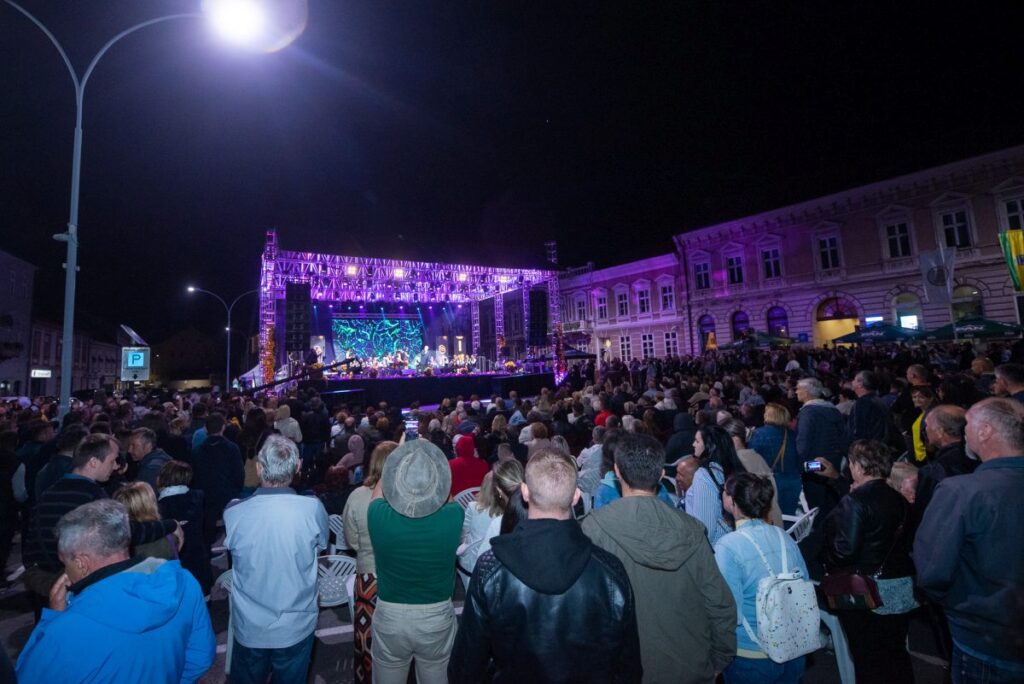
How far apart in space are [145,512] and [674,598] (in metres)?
3.45

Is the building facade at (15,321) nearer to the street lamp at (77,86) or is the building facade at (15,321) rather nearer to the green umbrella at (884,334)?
the street lamp at (77,86)

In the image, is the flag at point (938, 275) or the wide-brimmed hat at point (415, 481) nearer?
the wide-brimmed hat at point (415, 481)

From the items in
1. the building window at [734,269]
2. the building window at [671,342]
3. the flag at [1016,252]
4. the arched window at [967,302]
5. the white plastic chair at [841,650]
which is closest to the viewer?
the white plastic chair at [841,650]

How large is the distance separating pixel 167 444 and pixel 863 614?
7668mm

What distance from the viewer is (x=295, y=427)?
7.95 m

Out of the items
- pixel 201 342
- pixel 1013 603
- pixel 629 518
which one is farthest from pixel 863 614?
pixel 201 342

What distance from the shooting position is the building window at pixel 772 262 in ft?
90.8

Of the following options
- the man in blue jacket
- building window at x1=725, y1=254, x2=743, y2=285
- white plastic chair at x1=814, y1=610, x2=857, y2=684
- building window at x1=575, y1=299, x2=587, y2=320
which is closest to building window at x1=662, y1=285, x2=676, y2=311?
building window at x1=725, y1=254, x2=743, y2=285

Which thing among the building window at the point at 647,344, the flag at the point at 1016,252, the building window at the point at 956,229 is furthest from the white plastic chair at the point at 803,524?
the building window at the point at 647,344

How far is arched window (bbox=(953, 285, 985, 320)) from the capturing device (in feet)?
68.9

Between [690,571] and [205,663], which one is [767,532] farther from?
[205,663]

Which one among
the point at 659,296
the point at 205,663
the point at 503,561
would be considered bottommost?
the point at 205,663

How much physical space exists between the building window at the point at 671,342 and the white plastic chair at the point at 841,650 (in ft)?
101

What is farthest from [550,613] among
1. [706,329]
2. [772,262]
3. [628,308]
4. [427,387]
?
[628,308]
